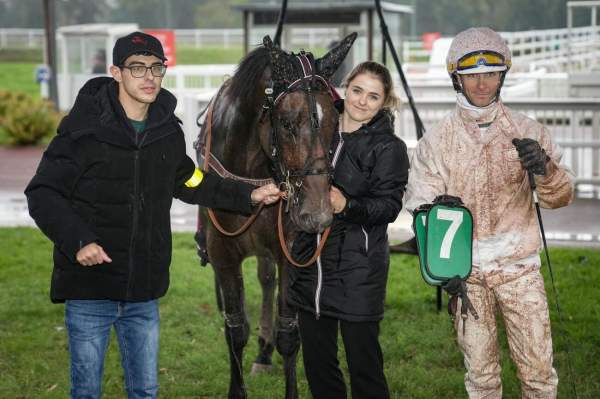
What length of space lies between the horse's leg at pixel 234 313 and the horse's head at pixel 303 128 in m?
1.10

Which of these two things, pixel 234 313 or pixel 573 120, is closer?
pixel 234 313

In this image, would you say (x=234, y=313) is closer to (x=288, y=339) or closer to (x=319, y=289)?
(x=288, y=339)

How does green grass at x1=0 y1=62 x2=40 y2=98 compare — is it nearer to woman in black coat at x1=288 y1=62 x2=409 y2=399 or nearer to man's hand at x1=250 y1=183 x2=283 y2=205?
man's hand at x1=250 y1=183 x2=283 y2=205

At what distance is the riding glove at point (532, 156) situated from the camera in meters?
3.29

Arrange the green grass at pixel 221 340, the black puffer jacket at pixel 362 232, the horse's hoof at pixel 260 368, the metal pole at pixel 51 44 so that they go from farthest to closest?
1. the metal pole at pixel 51 44
2. the horse's hoof at pixel 260 368
3. the green grass at pixel 221 340
4. the black puffer jacket at pixel 362 232

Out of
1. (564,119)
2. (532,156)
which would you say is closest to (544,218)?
(564,119)

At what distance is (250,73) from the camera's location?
410 cm

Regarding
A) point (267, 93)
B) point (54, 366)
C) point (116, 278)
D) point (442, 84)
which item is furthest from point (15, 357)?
point (442, 84)

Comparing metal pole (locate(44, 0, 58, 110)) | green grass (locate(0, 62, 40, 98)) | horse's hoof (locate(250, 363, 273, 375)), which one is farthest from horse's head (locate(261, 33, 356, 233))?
green grass (locate(0, 62, 40, 98))

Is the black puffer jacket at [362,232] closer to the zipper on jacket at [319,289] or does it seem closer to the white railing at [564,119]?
the zipper on jacket at [319,289]

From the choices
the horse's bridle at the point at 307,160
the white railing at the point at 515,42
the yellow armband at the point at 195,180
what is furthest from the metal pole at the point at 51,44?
the horse's bridle at the point at 307,160

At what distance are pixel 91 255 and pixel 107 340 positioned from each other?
542 mm

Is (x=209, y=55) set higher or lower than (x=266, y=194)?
higher

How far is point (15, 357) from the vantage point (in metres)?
5.58
